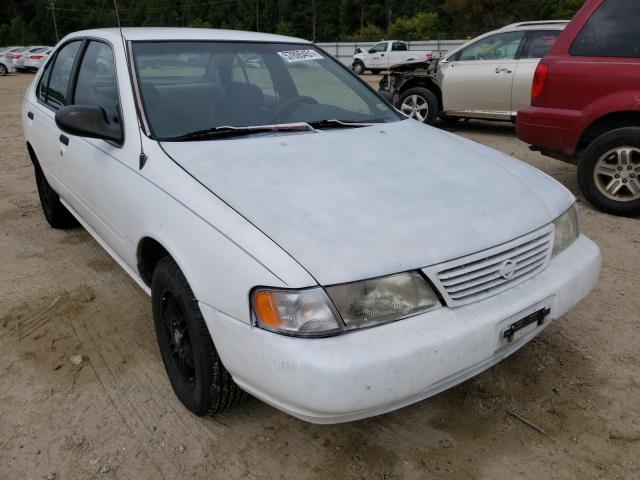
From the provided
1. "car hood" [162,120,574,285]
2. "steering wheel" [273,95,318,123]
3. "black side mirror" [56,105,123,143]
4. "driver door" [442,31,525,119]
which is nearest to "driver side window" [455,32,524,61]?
"driver door" [442,31,525,119]

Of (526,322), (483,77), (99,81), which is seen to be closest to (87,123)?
(99,81)

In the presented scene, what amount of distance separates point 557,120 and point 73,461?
4.53 meters

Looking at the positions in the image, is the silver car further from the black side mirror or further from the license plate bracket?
the black side mirror

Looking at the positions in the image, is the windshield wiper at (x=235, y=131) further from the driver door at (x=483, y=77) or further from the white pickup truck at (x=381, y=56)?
the white pickup truck at (x=381, y=56)

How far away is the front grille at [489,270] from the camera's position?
1828 millimetres

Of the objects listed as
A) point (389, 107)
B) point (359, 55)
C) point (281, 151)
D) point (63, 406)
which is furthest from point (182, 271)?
point (359, 55)

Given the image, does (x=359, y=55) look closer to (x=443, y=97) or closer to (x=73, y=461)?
(x=443, y=97)

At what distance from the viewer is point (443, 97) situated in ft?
27.7

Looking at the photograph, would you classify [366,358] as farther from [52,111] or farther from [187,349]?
[52,111]

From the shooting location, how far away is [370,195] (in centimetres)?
207

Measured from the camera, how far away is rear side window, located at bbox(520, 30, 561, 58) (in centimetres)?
754

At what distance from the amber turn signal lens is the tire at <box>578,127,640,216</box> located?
3.90 meters

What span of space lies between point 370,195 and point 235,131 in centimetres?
90

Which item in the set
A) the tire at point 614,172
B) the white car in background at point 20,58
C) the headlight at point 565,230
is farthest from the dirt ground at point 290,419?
the white car in background at point 20,58
